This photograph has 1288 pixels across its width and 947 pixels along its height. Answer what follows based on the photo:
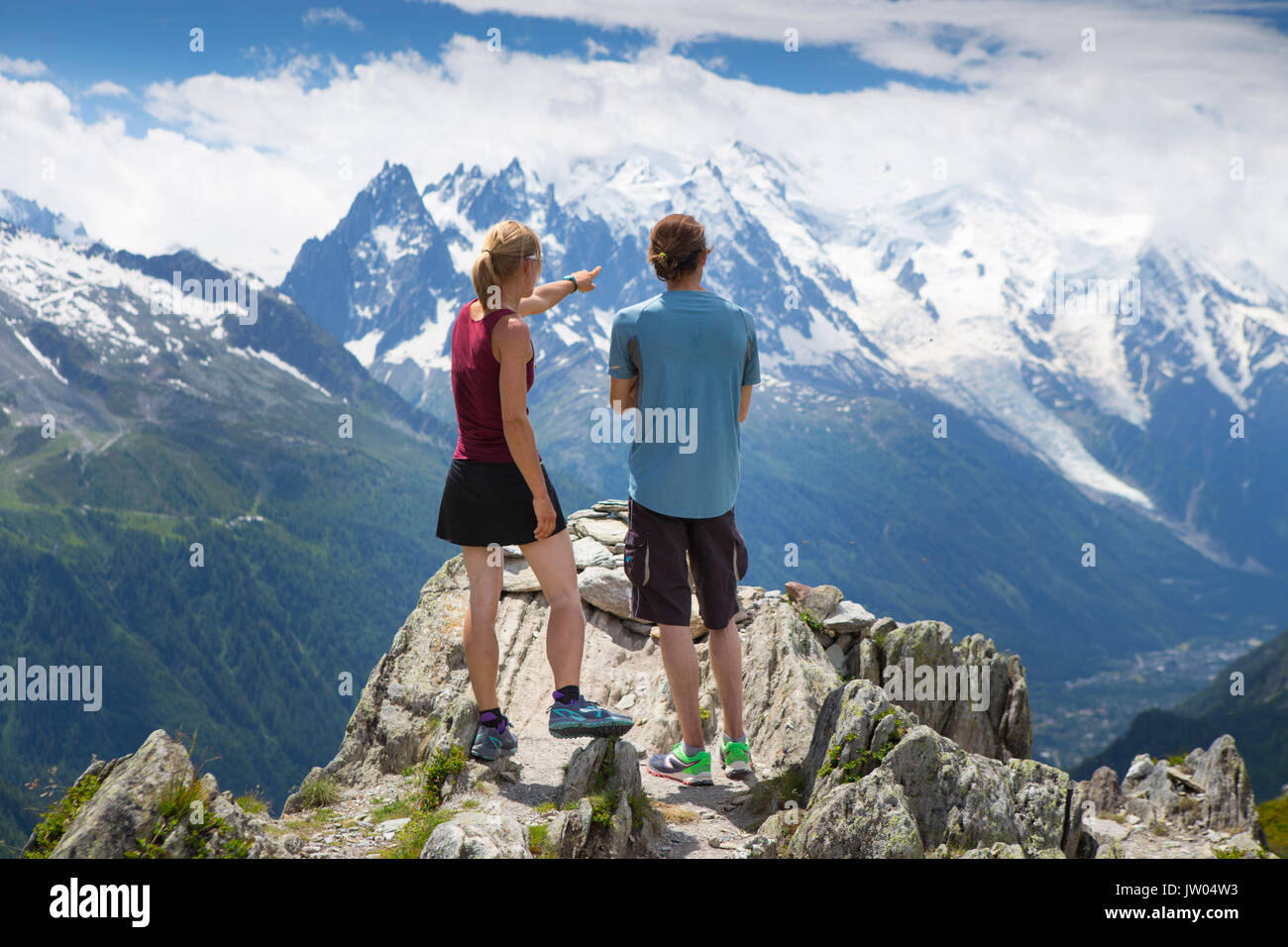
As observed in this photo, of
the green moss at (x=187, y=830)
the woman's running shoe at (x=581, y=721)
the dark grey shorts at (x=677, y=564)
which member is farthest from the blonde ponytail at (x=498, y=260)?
the green moss at (x=187, y=830)

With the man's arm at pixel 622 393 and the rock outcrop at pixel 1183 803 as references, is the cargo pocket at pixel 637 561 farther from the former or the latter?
the rock outcrop at pixel 1183 803

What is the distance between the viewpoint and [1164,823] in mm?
27562

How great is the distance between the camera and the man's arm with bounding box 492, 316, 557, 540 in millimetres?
9555

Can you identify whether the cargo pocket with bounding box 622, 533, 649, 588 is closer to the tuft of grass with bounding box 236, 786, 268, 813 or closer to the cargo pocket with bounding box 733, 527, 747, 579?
the cargo pocket with bounding box 733, 527, 747, 579

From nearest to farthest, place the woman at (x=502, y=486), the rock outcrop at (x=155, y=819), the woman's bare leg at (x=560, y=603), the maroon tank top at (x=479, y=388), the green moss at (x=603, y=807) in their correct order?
1. the rock outcrop at (x=155, y=819)
2. the green moss at (x=603, y=807)
3. the woman at (x=502, y=486)
4. the maroon tank top at (x=479, y=388)
5. the woman's bare leg at (x=560, y=603)

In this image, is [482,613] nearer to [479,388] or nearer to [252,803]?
[479,388]

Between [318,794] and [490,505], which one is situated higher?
[490,505]

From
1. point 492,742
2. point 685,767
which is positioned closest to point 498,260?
point 492,742

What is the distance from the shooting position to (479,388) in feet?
32.7

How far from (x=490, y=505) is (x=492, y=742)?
2747 mm

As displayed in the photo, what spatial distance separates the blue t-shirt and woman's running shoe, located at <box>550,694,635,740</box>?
7.44ft

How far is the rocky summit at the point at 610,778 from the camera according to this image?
8148 mm

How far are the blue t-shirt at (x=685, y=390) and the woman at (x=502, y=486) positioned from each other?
1.01 m
